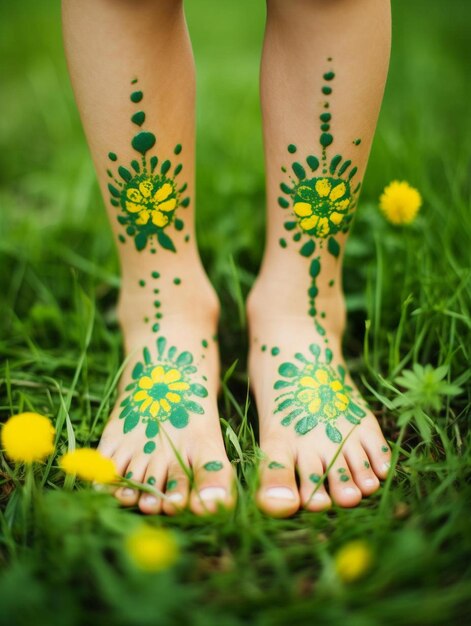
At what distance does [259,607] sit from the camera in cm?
67

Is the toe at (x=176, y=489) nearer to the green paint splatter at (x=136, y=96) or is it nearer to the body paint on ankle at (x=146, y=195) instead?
the body paint on ankle at (x=146, y=195)

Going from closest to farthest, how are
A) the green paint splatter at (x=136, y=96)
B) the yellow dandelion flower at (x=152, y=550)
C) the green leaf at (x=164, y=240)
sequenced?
1. the yellow dandelion flower at (x=152, y=550)
2. the green paint splatter at (x=136, y=96)
3. the green leaf at (x=164, y=240)

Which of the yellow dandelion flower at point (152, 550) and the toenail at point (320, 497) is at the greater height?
the yellow dandelion flower at point (152, 550)

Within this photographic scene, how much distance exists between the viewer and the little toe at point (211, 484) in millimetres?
827

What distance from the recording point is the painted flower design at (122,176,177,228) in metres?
0.95

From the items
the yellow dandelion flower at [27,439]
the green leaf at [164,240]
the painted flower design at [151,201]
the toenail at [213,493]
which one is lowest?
the toenail at [213,493]

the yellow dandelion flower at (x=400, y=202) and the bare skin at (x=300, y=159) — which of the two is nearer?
the bare skin at (x=300, y=159)

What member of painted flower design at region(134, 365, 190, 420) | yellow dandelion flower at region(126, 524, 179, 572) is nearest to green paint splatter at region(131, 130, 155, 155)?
painted flower design at region(134, 365, 190, 420)

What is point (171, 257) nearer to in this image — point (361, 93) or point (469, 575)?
point (361, 93)

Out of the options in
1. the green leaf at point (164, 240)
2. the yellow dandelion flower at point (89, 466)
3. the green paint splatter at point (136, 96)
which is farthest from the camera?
the green leaf at point (164, 240)

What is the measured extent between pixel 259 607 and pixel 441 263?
787 mm

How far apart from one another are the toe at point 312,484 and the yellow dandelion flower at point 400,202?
48 cm

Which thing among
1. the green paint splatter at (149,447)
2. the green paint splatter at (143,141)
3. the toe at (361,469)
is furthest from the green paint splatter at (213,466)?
the green paint splatter at (143,141)

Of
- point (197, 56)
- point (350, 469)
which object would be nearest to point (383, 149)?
point (350, 469)
